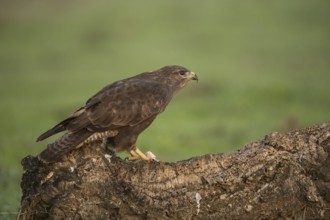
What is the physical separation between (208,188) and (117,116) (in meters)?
1.38

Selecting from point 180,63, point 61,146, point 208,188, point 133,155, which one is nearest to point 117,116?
point 133,155

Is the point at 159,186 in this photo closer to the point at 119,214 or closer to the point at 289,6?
the point at 119,214

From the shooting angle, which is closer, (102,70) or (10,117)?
(10,117)

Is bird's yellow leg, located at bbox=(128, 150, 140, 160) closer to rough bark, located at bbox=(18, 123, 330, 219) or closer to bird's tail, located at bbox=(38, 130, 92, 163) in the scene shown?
bird's tail, located at bbox=(38, 130, 92, 163)

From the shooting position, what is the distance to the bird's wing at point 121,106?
621 cm

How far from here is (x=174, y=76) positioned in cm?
768

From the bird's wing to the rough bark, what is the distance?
0.71 m

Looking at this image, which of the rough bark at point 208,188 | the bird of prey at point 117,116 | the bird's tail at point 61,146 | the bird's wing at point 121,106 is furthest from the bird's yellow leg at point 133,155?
the rough bark at point 208,188

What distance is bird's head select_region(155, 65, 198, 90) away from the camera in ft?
24.6

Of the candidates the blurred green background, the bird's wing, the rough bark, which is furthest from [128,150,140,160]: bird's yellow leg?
the blurred green background

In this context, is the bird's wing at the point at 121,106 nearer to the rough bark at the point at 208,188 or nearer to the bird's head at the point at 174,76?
the bird's head at the point at 174,76

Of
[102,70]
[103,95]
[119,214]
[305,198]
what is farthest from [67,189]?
[102,70]

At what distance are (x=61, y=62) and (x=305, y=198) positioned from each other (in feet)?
65.9

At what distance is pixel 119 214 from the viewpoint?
545 centimetres
